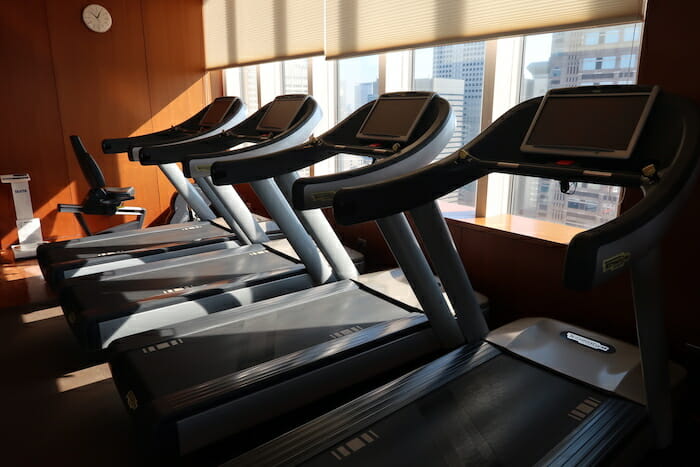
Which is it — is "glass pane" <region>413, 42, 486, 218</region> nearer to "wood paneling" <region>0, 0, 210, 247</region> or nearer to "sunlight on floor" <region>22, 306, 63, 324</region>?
"sunlight on floor" <region>22, 306, 63, 324</region>

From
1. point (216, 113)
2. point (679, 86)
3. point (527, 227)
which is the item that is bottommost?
point (527, 227)

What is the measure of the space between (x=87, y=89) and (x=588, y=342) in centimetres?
523

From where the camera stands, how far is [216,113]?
13.3ft

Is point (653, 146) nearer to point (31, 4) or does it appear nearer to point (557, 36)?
point (557, 36)

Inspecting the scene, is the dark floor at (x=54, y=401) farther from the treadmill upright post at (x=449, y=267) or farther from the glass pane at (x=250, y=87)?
the glass pane at (x=250, y=87)

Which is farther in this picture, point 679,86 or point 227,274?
point 227,274

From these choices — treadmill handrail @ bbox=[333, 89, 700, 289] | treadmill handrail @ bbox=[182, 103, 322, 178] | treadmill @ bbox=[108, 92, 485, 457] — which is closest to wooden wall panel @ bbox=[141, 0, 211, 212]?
treadmill handrail @ bbox=[182, 103, 322, 178]

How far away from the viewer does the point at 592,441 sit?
1.54 metres

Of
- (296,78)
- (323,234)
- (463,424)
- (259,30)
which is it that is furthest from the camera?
(296,78)

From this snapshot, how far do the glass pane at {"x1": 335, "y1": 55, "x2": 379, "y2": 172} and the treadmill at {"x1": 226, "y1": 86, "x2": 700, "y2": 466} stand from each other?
211cm

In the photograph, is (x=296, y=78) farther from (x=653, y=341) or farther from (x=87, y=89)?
(x=653, y=341)

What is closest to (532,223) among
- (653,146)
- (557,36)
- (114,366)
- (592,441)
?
(557,36)

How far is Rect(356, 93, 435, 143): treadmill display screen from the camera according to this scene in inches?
92.9

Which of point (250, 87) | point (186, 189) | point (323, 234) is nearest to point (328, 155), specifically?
point (323, 234)
